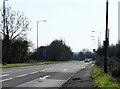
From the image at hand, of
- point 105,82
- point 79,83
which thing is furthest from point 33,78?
point 105,82

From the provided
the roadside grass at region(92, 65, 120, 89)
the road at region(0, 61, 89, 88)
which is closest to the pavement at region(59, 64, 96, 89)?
the roadside grass at region(92, 65, 120, 89)

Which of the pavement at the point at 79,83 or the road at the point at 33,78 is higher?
the pavement at the point at 79,83

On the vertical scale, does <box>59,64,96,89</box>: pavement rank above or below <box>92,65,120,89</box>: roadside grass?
below

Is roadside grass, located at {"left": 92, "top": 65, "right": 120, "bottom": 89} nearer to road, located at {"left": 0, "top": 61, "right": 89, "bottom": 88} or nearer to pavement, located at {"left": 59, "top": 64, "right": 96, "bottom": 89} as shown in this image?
pavement, located at {"left": 59, "top": 64, "right": 96, "bottom": 89}

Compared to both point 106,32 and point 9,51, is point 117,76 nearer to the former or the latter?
point 106,32

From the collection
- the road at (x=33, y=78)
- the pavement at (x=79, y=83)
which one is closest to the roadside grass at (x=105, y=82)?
the pavement at (x=79, y=83)

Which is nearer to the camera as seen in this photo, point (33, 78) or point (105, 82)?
point (105, 82)

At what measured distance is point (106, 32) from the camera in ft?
67.8

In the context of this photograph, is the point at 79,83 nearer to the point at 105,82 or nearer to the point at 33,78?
the point at 105,82

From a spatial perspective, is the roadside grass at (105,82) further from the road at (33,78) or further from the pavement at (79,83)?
the road at (33,78)

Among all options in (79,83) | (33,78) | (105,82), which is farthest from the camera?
(33,78)

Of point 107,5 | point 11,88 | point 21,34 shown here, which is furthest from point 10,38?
point 11,88

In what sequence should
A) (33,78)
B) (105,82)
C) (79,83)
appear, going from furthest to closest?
(33,78)
(79,83)
(105,82)

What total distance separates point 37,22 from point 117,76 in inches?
1443
